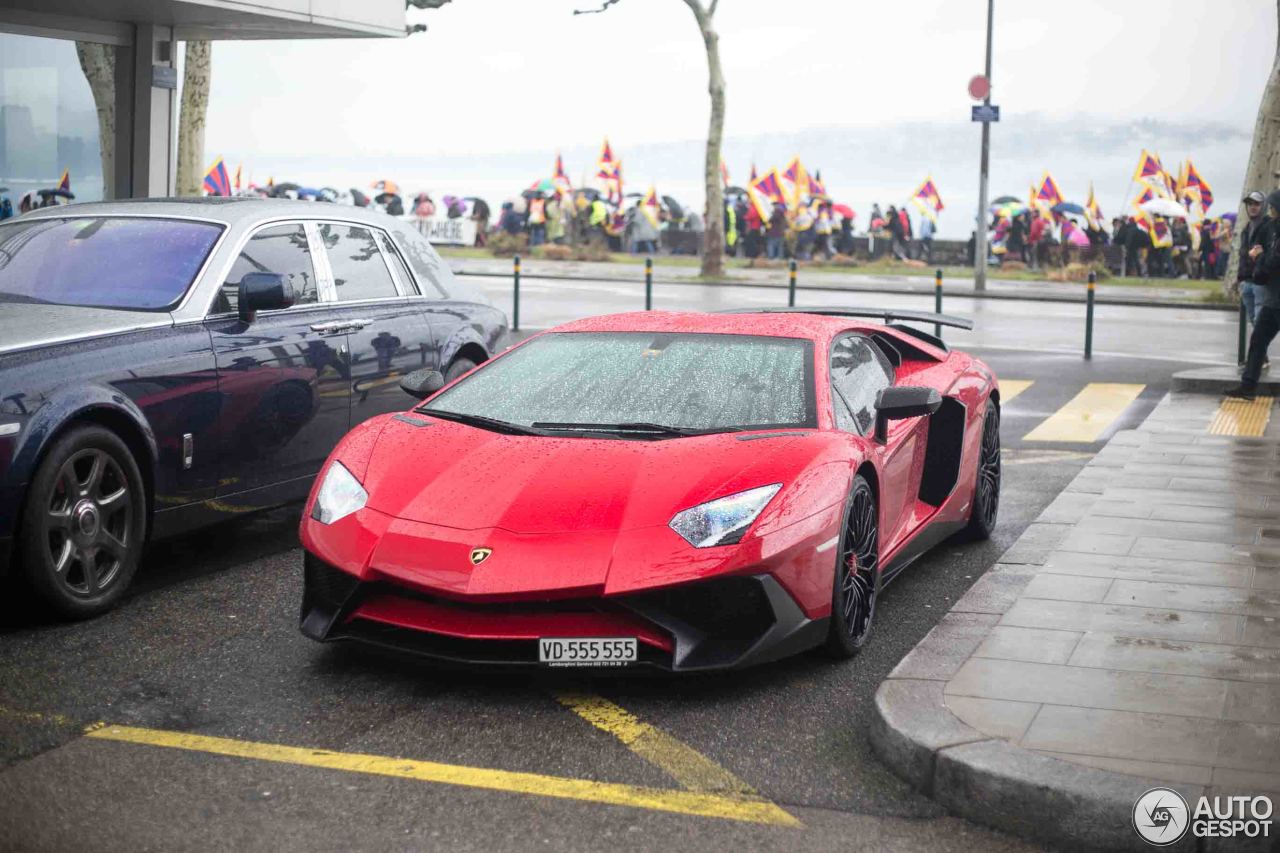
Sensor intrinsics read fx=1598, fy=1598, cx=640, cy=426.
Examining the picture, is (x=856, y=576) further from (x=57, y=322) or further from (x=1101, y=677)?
(x=57, y=322)

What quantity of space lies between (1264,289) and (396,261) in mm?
8232

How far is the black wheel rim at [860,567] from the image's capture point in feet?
18.2

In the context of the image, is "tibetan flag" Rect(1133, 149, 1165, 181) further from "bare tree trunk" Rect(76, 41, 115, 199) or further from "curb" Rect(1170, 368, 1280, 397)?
"bare tree trunk" Rect(76, 41, 115, 199)

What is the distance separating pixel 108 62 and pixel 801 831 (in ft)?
46.5

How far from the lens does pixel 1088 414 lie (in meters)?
13.3

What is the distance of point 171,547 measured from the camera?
7492 millimetres

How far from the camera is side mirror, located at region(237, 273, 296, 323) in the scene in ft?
22.4

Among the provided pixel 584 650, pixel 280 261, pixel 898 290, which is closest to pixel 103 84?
pixel 280 261

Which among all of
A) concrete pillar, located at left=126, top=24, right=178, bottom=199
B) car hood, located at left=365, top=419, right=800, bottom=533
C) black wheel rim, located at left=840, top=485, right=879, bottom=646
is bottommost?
black wheel rim, located at left=840, top=485, right=879, bottom=646

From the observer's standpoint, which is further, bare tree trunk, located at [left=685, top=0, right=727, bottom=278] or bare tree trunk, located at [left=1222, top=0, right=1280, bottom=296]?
bare tree trunk, located at [left=685, top=0, right=727, bottom=278]

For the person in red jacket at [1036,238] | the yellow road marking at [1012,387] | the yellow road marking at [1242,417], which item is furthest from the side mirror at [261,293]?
the person in red jacket at [1036,238]

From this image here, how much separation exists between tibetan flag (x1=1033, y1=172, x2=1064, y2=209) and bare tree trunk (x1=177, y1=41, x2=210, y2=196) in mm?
27482

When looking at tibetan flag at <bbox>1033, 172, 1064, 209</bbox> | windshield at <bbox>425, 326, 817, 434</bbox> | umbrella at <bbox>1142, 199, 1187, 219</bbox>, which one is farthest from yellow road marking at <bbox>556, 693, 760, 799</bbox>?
tibetan flag at <bbox>1033, 172, 1064, 209</bbox>
